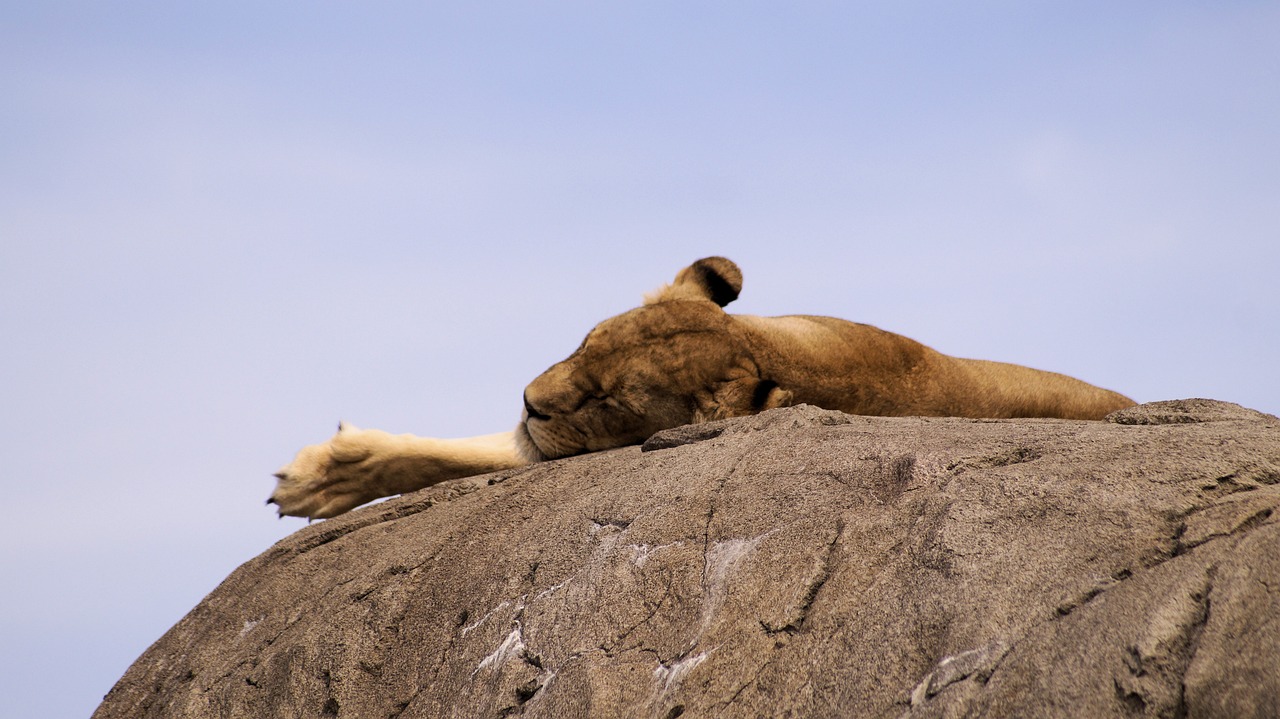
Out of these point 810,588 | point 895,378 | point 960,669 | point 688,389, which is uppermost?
point 688,389

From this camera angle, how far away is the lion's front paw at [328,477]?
5.83 meters

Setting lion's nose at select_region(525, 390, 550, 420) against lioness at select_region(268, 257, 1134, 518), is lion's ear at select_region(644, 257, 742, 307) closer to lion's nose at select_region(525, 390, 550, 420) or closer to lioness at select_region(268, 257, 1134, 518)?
lioness at select_region(268, 257, 1134, 518)

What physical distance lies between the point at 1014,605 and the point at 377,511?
3.10m

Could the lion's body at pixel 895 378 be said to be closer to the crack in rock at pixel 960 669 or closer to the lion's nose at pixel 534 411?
the lion's nose at pixel 534 411

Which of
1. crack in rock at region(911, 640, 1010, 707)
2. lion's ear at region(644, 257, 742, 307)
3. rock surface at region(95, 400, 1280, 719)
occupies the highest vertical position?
lion's ear at region(644, 257, 742, 307)

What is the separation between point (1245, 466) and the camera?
10.2 ft

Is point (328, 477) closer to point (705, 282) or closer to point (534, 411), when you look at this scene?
point (534, 411)

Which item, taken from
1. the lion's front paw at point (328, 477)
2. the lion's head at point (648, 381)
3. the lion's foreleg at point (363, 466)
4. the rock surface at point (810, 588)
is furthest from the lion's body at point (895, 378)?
the lion's front paw at point (328, 477)

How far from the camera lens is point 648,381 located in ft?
17.1

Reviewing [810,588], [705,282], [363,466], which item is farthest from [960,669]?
[363,466]

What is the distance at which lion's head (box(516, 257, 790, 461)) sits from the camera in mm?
5172

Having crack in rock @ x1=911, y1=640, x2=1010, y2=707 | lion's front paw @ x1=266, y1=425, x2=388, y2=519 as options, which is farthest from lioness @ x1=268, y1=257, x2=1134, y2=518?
crack in rock @ x1=911, y1=640, x2=1010, y2=707

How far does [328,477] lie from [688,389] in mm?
1826

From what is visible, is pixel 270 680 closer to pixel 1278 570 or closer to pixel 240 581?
pixel 240 581
